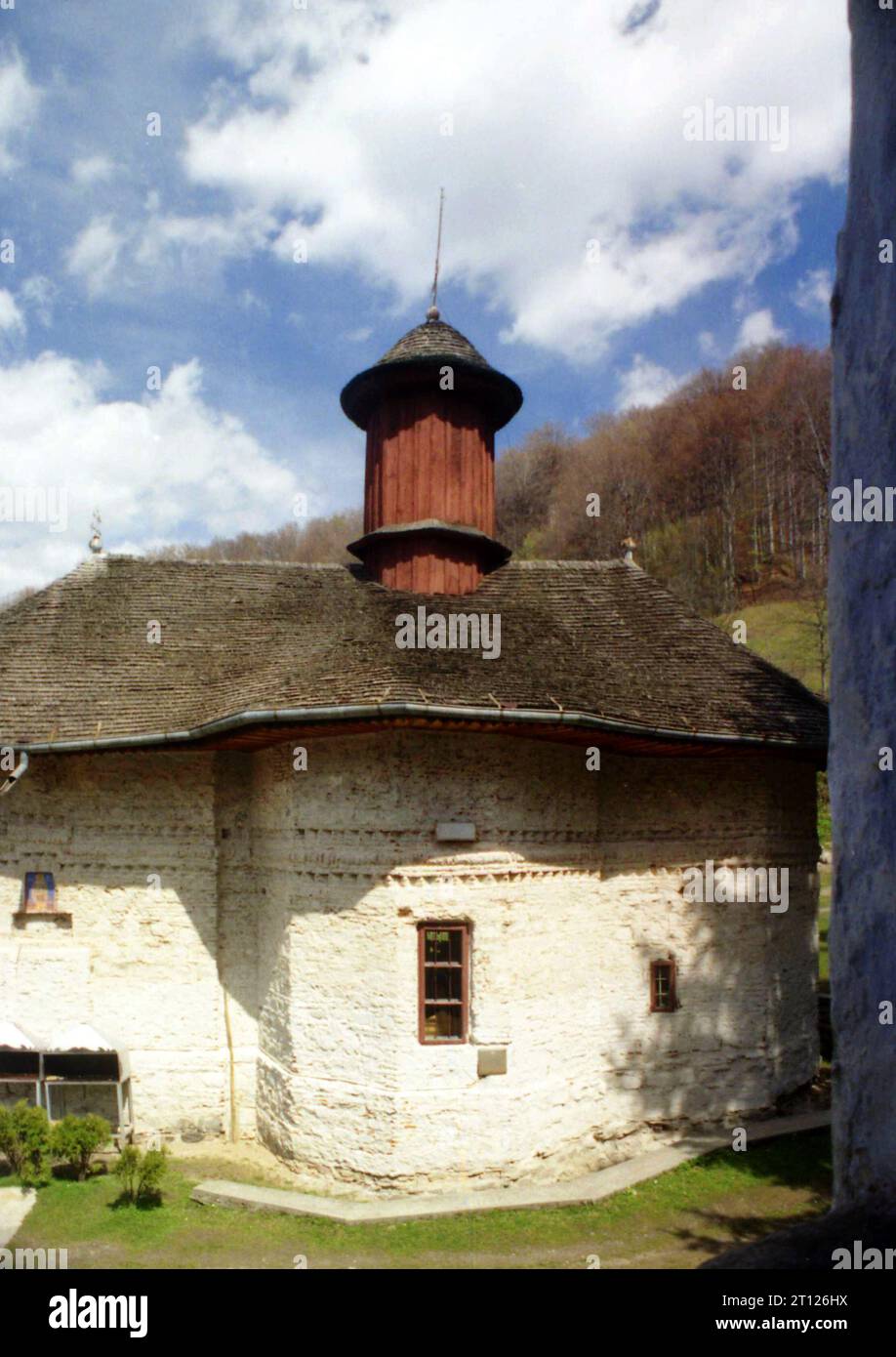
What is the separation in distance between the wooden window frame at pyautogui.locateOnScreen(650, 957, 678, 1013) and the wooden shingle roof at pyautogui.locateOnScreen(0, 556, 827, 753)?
3248 mm

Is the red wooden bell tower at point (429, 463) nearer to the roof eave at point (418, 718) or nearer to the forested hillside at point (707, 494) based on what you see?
the roof eave at point (418, 718)

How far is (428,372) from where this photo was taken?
14.3 metres

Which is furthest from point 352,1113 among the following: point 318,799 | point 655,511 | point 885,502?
point 655,511

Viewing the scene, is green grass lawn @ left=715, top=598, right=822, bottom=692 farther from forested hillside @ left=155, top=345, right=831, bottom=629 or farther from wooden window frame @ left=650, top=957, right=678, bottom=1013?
wooden window frame @ left=650, top=957, right=678, bottom=1013

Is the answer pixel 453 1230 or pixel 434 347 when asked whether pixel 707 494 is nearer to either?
pixel 434 347

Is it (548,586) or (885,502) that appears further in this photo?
(548,586)

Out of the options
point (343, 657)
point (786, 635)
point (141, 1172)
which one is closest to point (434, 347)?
point (343, 657)

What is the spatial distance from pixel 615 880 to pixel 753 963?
2.54 metres

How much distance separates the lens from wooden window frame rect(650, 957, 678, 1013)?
12.2 meters

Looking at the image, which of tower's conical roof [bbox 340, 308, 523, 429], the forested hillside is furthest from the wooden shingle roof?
the forested hillside

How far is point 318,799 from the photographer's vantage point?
37.1ft

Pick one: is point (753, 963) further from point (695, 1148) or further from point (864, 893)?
point (864, 893)

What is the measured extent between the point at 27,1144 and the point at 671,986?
8.32m

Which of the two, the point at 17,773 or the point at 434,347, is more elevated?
the point at 434,347
